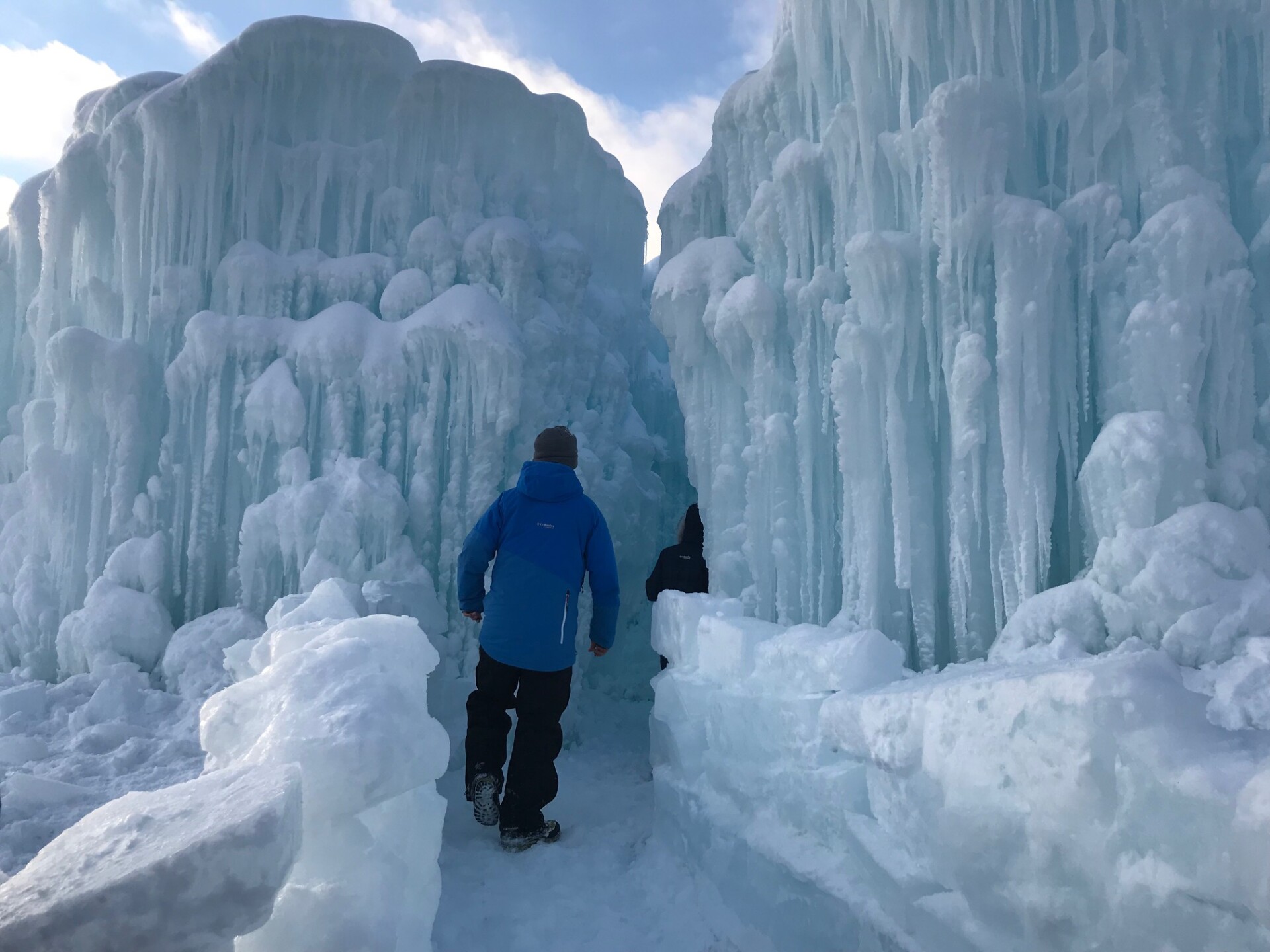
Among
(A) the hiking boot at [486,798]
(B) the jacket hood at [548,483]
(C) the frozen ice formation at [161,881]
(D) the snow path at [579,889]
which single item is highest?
(B) the jacket hood at [548,483]

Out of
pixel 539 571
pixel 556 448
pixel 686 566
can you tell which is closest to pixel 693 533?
pixel 686 566

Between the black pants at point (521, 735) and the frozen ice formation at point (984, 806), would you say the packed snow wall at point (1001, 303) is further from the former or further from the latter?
the black pants at point (521, 735)

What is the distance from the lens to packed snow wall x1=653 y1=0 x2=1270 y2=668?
3018 millimetres

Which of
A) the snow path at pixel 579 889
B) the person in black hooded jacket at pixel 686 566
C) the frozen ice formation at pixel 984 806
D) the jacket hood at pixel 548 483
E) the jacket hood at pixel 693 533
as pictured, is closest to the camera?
the frozen ice formation at pixel 984 806

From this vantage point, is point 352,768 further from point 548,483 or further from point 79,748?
point 79,748

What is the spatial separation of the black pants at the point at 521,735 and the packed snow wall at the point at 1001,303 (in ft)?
4.40

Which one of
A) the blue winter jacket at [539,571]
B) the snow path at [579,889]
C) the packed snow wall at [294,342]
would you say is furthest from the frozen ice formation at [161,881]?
the packed snow wall at [294,342]

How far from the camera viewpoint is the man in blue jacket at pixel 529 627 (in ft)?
12.7

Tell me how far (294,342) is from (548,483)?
3.22m

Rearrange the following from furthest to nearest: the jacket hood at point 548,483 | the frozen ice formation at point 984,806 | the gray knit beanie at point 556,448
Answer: the gray knit beanie at point 556,448 < the jacket hood at point 548,483 < the frozen ice formation at point 984,806

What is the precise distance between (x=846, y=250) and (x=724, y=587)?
2.06 metres

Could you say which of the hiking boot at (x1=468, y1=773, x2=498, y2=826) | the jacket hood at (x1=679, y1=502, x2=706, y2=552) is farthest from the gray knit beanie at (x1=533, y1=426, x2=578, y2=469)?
the hiking boot at (x1=468, y1=773, x2=498, y2=826)

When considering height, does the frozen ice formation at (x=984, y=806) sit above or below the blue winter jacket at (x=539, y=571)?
below

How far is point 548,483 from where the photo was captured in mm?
4102
